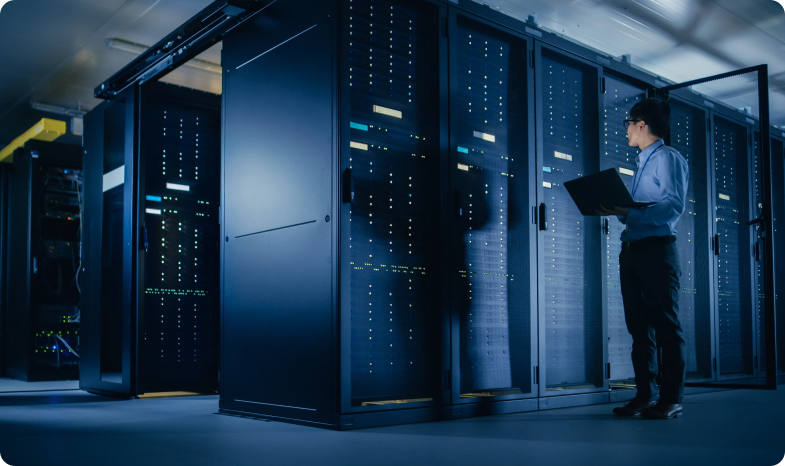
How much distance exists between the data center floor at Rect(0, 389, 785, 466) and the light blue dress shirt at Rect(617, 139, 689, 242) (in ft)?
3.12

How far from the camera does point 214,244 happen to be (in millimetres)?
4738

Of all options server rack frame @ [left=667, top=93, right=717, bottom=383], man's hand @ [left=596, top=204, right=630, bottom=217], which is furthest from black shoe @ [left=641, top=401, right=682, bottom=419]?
server rack frame @ [left=667, top=93, right=717, bottom=383]

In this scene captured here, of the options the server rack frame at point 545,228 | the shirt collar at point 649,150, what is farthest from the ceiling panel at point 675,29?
the shirt collar at point 649,150

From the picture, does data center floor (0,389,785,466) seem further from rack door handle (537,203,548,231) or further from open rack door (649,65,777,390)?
open rack door (649,65,777,390)

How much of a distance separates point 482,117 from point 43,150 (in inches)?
215

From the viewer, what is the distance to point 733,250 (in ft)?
17.4

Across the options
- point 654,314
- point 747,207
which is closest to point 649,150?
point 654,314

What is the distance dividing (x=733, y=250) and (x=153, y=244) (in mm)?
4786

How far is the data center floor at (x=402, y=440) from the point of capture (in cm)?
196

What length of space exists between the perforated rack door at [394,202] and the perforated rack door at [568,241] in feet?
2.72

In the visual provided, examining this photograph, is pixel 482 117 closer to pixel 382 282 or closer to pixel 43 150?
pixel 382 282

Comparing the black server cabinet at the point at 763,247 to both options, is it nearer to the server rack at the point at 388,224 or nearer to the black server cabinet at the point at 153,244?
the server rack at the point at 388,224

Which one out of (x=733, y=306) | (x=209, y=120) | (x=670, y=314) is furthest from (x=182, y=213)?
(x=733, y=306)

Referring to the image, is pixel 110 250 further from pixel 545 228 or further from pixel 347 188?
pixel 545 228
